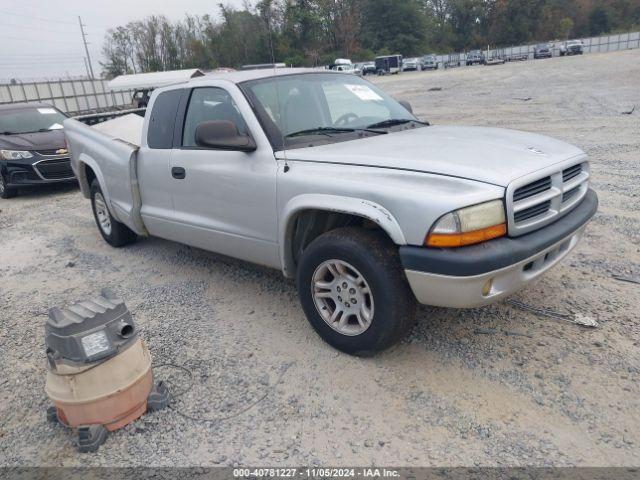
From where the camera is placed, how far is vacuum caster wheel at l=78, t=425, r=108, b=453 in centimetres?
271

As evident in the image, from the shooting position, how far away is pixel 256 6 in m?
6.28

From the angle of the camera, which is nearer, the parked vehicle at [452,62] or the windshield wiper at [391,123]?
the windshield wiper at [391,123]

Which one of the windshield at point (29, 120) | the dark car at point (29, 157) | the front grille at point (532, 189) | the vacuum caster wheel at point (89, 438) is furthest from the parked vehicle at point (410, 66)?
the vacuum caster wheel at point (89, 438)

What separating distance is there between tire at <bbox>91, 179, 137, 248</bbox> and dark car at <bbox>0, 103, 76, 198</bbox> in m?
3.70

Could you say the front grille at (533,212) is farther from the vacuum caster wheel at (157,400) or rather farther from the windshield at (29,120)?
the windshield at (29,120)

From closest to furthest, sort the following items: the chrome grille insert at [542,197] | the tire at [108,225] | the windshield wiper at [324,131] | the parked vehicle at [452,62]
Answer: the chrome grille insert at [542,197] < the windshield wiper at [324,131] < the tire at [108,225] < the parked vehicle at [452,62]

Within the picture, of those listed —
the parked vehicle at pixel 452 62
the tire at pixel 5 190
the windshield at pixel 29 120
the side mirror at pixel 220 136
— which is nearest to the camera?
the side mirror at pixel 220 136

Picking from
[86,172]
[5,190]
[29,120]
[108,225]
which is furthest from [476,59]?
[108,225]

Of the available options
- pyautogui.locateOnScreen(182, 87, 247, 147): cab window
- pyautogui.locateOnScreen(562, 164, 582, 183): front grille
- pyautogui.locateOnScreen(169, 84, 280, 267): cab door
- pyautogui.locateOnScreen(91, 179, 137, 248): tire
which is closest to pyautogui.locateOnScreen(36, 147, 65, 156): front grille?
pyautogui.locateOnScreen(91, 179, 137, 248): tire

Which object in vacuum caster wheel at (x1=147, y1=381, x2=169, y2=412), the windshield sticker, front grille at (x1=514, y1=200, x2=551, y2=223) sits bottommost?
vacuum caster wheel at (x1=147, y1=381, x2=169, y2=412)

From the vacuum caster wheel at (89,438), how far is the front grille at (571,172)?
3.08 m

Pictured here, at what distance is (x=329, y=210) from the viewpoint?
3.19 metres

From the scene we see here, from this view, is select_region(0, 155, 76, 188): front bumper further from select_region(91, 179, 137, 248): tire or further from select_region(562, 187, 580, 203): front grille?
select_region(562, 187, 580, 203): front grille

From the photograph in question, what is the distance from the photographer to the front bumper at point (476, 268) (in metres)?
2.70
